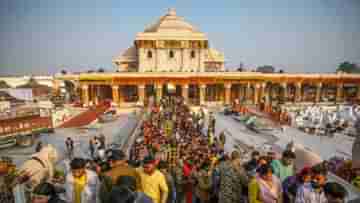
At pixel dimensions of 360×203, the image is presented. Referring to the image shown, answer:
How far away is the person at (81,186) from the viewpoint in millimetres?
2527

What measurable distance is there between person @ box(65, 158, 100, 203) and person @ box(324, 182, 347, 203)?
2.50 metres

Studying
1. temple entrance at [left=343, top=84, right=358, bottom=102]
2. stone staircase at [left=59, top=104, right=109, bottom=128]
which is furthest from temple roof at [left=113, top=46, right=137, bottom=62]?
temple entrance at [left=343, top=84, right=358, bottom=102]

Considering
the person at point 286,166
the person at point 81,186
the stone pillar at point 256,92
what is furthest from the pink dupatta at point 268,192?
the stone pillar at point 256,92

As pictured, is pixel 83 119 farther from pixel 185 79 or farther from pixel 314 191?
pixel 314 191

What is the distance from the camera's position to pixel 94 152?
292 inches

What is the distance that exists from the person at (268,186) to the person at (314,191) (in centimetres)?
22

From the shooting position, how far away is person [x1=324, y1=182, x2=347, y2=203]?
209cm

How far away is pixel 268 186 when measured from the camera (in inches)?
98.9

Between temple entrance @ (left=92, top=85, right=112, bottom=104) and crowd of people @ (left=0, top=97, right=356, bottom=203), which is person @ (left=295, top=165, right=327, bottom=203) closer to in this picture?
crowd of people @ (left=0, top=97, right=356, bottom=203)

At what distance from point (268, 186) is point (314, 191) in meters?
0.46

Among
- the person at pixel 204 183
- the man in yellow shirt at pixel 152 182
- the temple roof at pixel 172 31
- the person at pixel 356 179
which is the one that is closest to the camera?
the man in yellow shirt at pixel 152 182

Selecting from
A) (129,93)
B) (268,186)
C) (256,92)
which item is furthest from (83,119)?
(256,92)

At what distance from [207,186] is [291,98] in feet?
78.5

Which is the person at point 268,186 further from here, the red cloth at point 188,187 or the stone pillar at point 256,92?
the stone pillar at point 256,92
